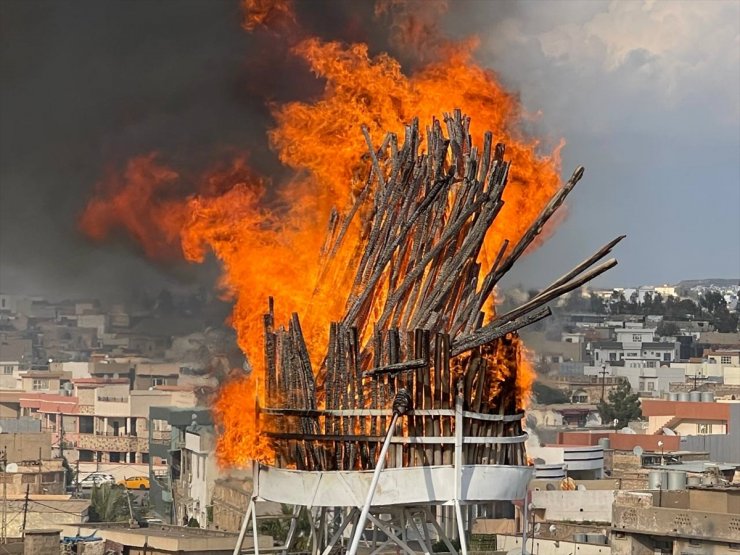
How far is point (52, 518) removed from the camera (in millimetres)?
72938

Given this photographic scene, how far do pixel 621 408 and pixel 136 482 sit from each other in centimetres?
3832

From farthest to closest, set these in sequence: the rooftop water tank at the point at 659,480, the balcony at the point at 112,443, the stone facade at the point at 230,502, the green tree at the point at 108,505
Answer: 1. the balcony at the point at 112,443
2. the green tree at the point at 108,505
3. the stone facade at the point at 230,502
4. the rooftop water tank at the point at 659,480

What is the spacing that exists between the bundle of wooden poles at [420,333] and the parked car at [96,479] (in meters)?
73.9

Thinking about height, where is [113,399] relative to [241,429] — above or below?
above

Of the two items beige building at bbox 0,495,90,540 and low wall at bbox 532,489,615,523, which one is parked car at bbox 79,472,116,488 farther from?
low wall at bbox 532,489,615,523

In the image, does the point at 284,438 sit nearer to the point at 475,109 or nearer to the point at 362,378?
the point at 362,378

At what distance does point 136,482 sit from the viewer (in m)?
108

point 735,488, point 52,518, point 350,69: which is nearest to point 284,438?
point 350,69

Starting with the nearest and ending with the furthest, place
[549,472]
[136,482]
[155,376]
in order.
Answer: [549,472] → [136,482] → [155,376]

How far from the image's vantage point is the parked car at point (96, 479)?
337 ft

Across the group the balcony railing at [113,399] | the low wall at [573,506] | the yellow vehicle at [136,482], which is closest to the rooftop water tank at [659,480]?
the low wall at [573,506]

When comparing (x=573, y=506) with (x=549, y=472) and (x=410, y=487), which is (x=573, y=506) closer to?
(x=549, y=472)

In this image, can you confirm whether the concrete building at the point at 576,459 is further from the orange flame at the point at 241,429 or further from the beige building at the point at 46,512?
the orange flame at the point at 241,429

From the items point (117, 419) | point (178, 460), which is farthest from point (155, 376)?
point (178, 460)
